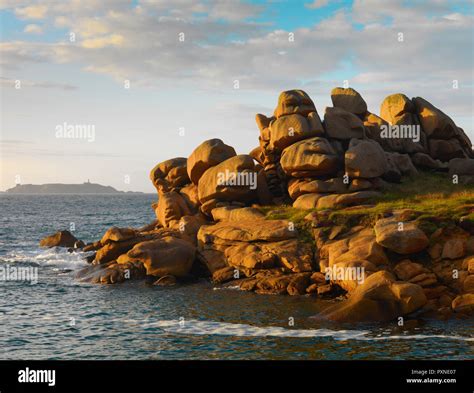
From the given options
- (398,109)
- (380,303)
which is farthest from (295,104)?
(380,303)

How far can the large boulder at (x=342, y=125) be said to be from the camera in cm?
5016

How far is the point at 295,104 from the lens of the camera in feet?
170

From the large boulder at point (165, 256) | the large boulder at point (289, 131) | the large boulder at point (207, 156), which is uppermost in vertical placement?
the large boulder at point (289, 131)

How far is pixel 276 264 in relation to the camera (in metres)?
39.6

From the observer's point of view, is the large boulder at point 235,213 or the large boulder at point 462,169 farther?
the large boulder at point 462,169

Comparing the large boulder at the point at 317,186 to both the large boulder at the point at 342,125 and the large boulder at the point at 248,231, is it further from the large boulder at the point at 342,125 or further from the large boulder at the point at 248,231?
the large boulder at the point at 248,231

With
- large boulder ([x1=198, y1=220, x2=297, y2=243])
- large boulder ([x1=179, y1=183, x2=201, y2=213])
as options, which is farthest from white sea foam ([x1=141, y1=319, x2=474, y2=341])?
large boulder ([x1=179, y1=183, x2=201, y2=213])

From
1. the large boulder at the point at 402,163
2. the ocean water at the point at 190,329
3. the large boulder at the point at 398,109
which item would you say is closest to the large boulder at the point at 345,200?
the large boulder at the point at 402,163

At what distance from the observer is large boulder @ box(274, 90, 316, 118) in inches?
2024

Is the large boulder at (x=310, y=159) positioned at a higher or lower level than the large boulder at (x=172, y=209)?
higher

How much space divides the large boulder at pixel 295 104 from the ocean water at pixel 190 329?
19.0 meters

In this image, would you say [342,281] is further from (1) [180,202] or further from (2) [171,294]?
(1) [180,202]

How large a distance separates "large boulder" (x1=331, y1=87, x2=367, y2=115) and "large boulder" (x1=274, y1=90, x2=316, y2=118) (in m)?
6.63
